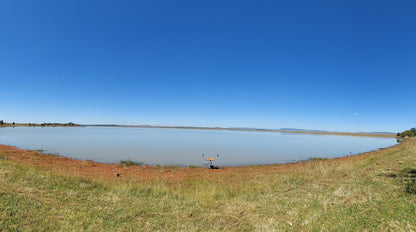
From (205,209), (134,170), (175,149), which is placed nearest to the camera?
(205,209)

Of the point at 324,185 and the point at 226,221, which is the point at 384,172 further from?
the point at 226,221

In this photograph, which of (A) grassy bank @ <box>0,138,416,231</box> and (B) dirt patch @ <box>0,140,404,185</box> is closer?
(A) grassy bank @ <box>0,138,416,231</box>

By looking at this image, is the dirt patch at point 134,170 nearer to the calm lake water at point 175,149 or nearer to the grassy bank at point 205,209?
the calm lake water at point 175,149

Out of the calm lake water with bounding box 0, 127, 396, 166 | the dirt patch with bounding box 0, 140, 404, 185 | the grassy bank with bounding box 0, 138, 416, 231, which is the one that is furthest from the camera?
the calm lake water with bounding box 0, 127, 396, 166

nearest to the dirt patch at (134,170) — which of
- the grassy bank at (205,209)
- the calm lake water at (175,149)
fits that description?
the calm lake water at (175,149)

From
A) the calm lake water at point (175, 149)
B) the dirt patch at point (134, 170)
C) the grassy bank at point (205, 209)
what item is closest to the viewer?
the grassy bank at point (205, 209)

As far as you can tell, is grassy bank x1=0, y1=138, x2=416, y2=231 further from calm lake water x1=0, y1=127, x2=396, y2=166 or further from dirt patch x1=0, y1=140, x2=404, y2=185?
calm lake water x1=0, y1=127, x2=396, y2=166

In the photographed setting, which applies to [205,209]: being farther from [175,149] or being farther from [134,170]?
[175,149]

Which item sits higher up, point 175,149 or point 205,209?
point 205,209

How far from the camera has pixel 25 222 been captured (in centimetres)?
353

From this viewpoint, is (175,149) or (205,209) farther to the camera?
(175,149)

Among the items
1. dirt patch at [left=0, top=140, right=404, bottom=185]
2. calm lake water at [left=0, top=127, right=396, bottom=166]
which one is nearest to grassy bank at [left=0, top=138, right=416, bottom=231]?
dirt patch at [left=0, top=140, right=404, bottom=185]

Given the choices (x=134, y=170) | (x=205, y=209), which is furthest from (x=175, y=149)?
(x=205, y=209)

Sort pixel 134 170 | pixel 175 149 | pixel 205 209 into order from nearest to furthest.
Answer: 1. pixel 205 209
2. pixel 134 170
3. pixel 175 149
